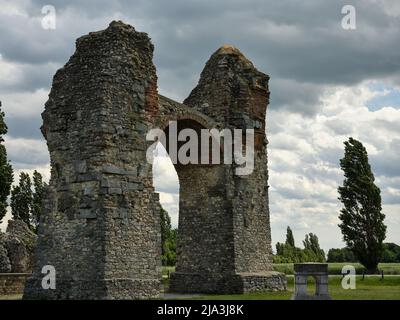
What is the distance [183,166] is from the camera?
24.8m

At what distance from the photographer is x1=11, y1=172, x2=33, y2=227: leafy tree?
50688mm

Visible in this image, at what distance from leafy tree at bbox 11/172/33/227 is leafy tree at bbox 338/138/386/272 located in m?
26.7

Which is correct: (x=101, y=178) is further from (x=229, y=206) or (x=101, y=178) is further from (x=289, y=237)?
(x=289, y=237)

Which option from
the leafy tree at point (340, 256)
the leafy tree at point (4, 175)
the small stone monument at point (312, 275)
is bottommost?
the small stone monument at point (312, 275)

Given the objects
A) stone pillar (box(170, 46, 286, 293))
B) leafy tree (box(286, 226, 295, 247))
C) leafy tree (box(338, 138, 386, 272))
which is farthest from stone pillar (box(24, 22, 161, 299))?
leafy tree (box(286, 226, 295, 247))

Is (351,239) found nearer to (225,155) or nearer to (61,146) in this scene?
(225,155)

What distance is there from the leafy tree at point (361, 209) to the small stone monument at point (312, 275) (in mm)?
18099

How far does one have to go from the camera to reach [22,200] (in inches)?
2024

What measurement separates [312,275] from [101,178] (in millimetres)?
6598

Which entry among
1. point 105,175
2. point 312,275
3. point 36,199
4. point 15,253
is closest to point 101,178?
point 105,175

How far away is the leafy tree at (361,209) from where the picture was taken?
33.9 meters

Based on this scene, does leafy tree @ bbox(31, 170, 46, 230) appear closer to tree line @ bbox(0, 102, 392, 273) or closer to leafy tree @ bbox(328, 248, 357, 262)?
tree line @ bbox(0, 102, 392, 273)

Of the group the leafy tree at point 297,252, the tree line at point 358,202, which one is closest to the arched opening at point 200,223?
the tree line at point 358,202

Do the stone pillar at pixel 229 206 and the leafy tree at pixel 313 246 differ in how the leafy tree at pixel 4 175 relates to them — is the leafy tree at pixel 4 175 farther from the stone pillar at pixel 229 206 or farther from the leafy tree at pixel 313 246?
the leafy tree at pixel 313 246
